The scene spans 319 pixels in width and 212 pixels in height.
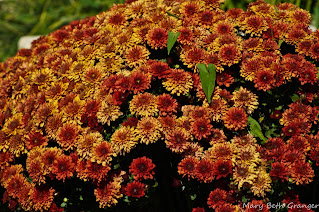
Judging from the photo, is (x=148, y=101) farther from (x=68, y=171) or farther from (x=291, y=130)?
(x=291, y=130)

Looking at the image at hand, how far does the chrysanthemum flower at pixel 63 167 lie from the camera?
2.03 m

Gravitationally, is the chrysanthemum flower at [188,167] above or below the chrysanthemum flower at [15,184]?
above

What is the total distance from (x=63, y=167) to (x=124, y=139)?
1.15 feet

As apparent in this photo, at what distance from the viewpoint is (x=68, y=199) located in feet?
7.26

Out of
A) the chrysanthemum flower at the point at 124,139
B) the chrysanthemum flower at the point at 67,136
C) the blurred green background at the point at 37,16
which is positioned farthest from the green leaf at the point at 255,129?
the blurred green background at the point at 37,16

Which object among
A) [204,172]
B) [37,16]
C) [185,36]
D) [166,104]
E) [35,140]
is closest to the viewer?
[204,172]

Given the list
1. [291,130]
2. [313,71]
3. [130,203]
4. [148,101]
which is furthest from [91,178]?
[313,71]

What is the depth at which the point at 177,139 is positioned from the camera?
201 cm

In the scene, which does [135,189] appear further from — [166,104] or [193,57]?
[193,57]

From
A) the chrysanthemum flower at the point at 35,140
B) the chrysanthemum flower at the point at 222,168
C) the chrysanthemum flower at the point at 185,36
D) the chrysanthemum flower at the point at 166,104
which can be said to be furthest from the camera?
the chrysanthemum flower at the point at 185,36

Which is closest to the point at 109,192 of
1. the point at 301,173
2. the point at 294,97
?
the point at 301,173

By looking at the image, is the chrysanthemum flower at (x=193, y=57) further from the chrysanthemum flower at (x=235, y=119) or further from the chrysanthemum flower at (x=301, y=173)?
the chrysanthemum flower at (x=301, y=173)

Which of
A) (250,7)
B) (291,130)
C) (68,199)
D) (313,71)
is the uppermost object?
(250,7)

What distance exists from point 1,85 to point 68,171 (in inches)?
44.0
